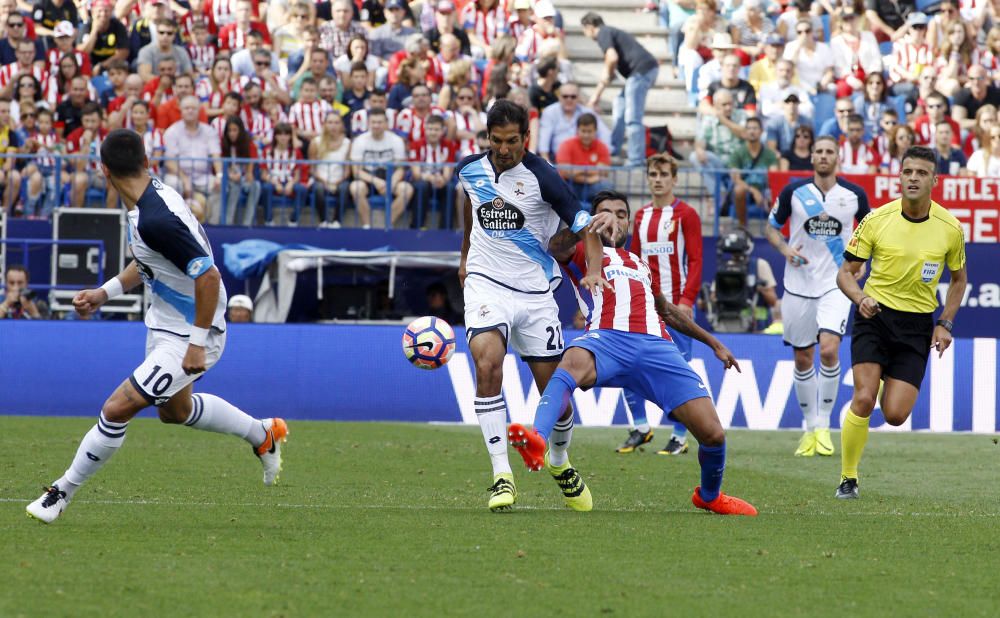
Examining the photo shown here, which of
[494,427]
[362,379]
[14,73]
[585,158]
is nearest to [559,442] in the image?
[494,427]

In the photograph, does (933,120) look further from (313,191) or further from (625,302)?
(625,302)

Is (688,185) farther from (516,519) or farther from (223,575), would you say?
(223,575)

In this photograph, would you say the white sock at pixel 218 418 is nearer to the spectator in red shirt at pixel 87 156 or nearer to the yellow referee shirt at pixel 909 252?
the yellow referee shirt at pixel 909 252

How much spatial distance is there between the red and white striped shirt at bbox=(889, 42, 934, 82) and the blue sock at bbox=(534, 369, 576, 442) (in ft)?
60.3

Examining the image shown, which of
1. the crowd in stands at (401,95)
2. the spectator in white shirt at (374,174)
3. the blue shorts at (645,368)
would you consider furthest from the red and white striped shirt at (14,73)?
the blue shorts at (645,368)

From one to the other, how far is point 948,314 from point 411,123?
1233 cm

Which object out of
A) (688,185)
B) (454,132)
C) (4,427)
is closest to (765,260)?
(688,185)

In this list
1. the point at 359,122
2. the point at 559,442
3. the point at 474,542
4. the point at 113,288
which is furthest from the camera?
Result: the point at 359,122

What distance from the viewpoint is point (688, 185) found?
21.7 meters

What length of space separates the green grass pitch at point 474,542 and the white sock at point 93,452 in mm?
230

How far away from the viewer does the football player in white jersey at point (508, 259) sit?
9141 mm

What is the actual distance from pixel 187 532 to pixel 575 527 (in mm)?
2044

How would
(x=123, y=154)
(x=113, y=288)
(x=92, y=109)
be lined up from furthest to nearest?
(x=92, y=109) < (x=113, y=288) < (x=123, y=154)

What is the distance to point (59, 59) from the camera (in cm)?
2173
